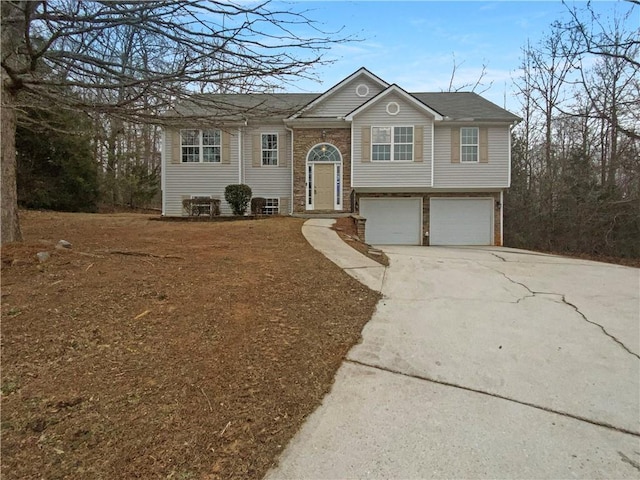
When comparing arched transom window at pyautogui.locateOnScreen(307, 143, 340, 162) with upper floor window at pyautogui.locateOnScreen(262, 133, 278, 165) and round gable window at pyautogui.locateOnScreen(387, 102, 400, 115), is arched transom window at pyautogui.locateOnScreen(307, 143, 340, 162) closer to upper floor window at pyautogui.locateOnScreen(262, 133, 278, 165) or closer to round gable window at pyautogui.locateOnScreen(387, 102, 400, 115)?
upper floor window at pyautogui.locateOnScreen(262, 133, 278, 165)

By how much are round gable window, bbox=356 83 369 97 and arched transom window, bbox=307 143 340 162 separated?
2570 mm

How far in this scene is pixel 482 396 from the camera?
310cm

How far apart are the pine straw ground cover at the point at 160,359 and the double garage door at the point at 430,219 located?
11538mm

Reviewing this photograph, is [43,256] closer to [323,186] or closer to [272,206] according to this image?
[272,206]

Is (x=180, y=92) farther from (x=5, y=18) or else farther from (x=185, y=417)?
(x=185, y=417)

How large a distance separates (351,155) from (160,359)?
541 inches

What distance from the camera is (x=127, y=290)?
4.46m

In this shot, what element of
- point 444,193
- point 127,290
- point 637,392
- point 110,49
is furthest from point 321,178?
point 637,392

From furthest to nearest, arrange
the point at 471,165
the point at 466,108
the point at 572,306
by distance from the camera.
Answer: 1. the point at 466,108
2. the point at 471,165
3. the point at 572,306

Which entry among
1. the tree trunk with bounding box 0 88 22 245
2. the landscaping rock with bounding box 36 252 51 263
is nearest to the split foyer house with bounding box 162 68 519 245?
the tree trunk with bounding box 0 88 22 245

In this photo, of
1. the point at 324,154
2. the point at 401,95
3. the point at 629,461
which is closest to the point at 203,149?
the point at 324,154

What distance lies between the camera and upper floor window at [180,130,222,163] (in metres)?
16.4

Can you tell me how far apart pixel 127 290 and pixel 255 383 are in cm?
230

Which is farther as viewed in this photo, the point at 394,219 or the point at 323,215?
the point at 394,219
